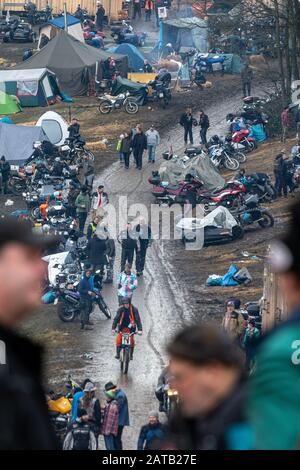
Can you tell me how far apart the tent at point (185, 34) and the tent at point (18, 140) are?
20229mm

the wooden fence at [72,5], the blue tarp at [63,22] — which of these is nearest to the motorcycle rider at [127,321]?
the blue tarp at [63,22]

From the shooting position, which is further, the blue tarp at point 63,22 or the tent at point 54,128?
the blue tarp at point 63,22

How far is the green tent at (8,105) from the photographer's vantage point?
48341mm

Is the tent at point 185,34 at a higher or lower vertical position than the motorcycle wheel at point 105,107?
lower

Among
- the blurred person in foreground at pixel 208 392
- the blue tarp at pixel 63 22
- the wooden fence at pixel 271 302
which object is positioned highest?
the blurred person in foreground at pixel 208 392

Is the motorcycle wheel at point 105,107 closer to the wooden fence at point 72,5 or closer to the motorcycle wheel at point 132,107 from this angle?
the motorcycle wheel at point 132,107

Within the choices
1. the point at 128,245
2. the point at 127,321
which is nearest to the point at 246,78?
the point at 128,245

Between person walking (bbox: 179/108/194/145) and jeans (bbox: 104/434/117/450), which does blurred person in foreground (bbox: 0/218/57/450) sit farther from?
person walking (bbox: 179/108/194/145)

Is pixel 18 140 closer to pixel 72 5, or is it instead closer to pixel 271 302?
pixel 271 302

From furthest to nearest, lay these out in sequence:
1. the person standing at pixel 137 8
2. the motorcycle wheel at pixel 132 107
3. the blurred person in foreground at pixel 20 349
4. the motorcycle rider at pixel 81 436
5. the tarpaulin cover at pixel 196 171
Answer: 1. the person standing at pixel 137 8
2. the motorcycle wheel at pixel 132 107
3. the tarpaulin cover at pixel 196 171
4. the motorcycle rider at pixel 81 436
5. the blurred person in foreground at pixel 20 349

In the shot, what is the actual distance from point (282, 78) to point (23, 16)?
31.3 metres

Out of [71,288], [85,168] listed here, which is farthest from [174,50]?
[71,288]

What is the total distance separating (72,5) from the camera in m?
69.9
